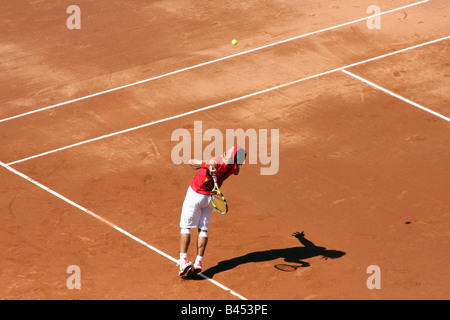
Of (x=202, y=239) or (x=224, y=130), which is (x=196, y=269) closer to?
(x=202, y=239)

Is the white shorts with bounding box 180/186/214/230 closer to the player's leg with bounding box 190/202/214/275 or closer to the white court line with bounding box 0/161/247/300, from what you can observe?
the player's leg with bounding box 190/202/214/275

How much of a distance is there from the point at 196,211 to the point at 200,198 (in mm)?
218

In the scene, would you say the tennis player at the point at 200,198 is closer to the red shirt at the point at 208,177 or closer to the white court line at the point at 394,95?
the red shirt at the point at 208,177

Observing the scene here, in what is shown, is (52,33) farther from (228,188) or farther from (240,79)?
(228,188)

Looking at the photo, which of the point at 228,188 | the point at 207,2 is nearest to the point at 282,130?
the point at 228,188

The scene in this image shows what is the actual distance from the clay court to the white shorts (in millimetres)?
778

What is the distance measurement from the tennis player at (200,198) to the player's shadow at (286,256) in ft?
Answer: 1.54

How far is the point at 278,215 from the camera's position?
46.0 feet

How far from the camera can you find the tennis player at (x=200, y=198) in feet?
39.6

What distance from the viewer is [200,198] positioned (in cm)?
1217

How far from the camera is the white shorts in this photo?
480 inches

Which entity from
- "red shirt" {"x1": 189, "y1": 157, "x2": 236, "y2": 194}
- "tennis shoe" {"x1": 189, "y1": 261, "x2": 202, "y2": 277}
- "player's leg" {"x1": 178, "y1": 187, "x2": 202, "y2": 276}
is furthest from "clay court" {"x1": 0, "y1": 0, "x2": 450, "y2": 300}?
"red shirt" {"x1": 189, "y1": 157, "x2": 236, "y2": 194}

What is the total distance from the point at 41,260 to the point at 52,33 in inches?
414

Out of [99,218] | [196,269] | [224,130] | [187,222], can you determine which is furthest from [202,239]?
[224,130]
